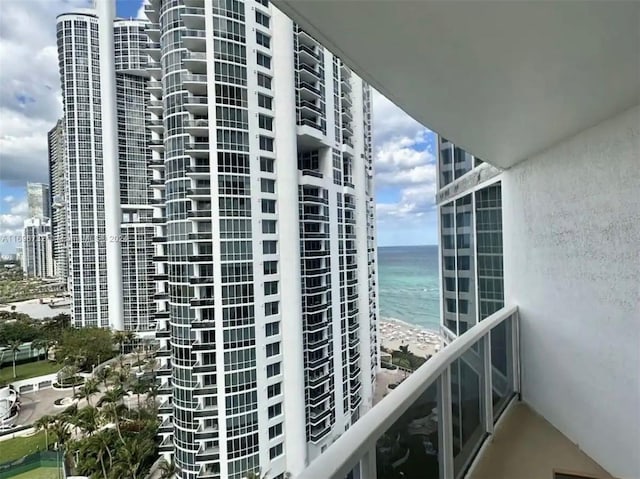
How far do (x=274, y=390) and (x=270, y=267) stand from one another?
391 centimetres

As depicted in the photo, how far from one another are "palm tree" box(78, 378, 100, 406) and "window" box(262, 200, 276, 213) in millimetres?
9131

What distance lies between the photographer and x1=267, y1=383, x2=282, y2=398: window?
11328 mm

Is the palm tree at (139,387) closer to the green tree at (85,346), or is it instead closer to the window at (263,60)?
the green tree at (85,346)

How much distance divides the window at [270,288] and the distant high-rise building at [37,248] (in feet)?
18.9

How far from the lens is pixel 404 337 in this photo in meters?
23.9

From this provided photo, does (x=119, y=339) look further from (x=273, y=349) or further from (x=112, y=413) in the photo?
(x=273, y=349)

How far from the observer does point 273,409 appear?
11.6 metres

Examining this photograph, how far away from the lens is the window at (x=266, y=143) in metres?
11.5

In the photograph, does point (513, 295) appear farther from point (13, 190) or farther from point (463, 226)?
point (13, 190)

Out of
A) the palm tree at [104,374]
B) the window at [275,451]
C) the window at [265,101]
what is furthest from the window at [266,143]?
the palm tree at [104,374]

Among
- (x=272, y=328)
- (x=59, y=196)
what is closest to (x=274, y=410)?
(x=272, y=328)

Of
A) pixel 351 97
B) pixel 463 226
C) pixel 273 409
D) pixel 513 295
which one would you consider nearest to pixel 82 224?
pixel 273 409

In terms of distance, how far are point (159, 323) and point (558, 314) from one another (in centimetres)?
1303

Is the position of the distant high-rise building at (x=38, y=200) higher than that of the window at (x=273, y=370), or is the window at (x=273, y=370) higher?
the distant high-rise building at (x=38, y=200)
